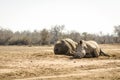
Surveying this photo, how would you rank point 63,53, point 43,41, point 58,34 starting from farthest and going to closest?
point 58,34 → point 43,41 → point 63,53

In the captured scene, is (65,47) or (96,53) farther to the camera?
(65,47)

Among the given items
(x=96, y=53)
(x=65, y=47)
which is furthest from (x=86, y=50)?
(x=65, y=47)

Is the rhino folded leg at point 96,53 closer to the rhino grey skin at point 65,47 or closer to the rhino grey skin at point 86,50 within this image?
the rhino grey skin at point 86,50

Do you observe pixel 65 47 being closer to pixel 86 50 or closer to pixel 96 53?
pixel 86 50

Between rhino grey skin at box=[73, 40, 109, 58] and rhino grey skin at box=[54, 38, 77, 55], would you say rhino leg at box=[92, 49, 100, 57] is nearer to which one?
rhino grey skin at box=[73, 40, 109, 58]

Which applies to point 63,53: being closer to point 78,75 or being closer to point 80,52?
point 80,52

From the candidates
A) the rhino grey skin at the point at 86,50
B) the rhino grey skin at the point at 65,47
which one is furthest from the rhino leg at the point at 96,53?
the rhino grey skin at the point at 65,47

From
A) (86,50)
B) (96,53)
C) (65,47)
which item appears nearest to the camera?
(86,50)

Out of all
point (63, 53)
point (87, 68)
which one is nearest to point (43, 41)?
point (63, 53)

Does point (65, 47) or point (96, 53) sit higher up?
point (65, 47)

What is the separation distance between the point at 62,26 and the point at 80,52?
67148 mm

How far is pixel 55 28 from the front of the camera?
290 ft

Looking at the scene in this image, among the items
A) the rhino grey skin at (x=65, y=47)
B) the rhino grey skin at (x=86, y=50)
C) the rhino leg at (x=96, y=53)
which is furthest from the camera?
the rhino grey skin at (x=65, y=47)

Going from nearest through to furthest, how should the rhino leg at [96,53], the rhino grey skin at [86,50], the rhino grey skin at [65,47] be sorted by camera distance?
the rhino grey skin at [86,50]
the rhino leg at [96,53]
the rhino grey skin at [65,47]
